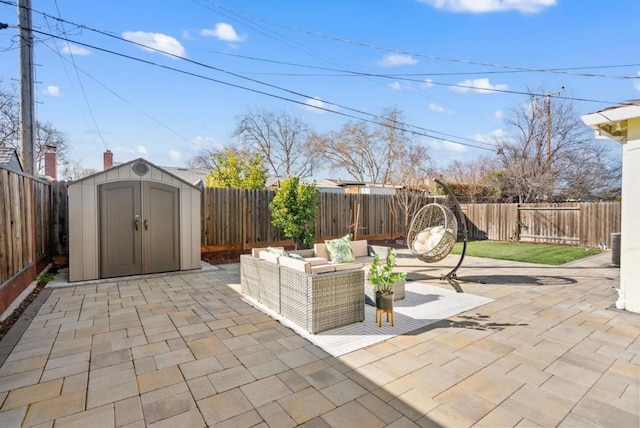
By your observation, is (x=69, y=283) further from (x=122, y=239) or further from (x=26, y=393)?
(x=26, y=393)

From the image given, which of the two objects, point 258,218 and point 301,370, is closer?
point 301,370

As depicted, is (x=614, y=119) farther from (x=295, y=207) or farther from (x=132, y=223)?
(x=132, y=223)

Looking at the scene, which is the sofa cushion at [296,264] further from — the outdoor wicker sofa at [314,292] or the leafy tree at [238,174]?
the leafy tree at [238,174]

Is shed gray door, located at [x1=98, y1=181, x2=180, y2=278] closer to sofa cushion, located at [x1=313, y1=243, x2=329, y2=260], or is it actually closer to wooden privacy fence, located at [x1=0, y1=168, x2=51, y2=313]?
wooden privacy fence, located at [x1=0, y1=168, x2=51, y2=313]

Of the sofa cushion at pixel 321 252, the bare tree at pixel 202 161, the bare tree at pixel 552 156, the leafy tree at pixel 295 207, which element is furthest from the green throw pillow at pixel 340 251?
the bare tree at pixel 202 161

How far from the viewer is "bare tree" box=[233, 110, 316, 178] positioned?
23.7m

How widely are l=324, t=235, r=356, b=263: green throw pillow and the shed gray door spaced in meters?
3.18

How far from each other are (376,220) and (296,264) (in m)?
8.55

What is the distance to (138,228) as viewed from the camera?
5980mm

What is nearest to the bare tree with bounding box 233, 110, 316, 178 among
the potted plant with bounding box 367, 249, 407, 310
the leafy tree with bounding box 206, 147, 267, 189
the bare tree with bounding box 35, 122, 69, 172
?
the bare tree with bounding box 35, 122, 69, 172

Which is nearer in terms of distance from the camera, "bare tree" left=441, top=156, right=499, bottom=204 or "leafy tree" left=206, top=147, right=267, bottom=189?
"leafy tree" left=206, top=147, right=267, bottom=189

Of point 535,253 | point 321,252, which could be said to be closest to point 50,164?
point 321,252

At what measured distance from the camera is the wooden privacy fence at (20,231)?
3885mm

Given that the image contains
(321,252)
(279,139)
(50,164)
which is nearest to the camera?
(321,252)
